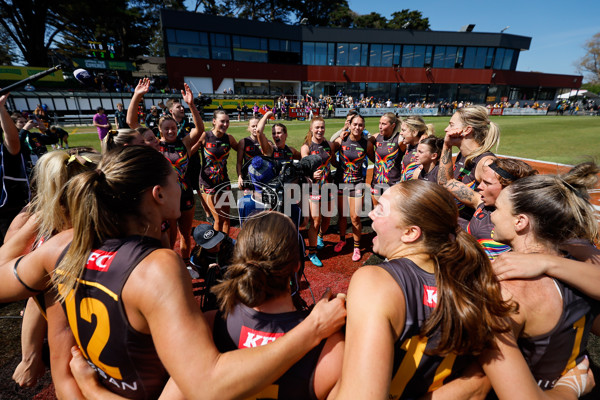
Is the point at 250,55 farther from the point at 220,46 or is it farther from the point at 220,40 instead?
the point at 220,40

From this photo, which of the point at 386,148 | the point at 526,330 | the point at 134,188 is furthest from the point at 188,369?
the point at 386,148

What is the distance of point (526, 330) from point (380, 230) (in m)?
0.83

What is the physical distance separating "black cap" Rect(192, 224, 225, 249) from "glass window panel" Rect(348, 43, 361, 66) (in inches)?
1681

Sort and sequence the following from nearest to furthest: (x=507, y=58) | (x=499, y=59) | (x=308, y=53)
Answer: (x=308, y=53) → (x=499, y=59) → (x=507, y=58)

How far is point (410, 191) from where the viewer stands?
145 cm

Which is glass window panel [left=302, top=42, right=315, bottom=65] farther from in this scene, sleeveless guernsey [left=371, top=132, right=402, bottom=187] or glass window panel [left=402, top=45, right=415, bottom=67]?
sleeveless guernsey [left=371, top=132, right=402, bottom=187]

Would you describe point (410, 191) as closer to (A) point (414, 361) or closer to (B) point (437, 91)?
(A) point (414, 361)

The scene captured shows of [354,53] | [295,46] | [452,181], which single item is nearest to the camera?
[452,181]

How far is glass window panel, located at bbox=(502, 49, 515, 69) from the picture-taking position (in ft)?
131

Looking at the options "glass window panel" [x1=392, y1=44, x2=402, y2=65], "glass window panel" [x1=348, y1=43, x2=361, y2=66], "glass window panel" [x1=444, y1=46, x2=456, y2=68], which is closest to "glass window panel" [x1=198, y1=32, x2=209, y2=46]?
"glass window panel" [x1=348, y1=43, x2=361, y2=66]

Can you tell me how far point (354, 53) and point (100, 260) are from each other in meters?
43.7

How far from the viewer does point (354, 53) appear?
1510 inches

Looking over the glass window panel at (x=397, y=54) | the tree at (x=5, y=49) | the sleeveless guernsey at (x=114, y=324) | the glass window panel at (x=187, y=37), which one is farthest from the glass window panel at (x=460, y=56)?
the tree at (x=5, y=49)

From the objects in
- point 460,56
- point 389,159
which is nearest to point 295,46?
point 460,56
